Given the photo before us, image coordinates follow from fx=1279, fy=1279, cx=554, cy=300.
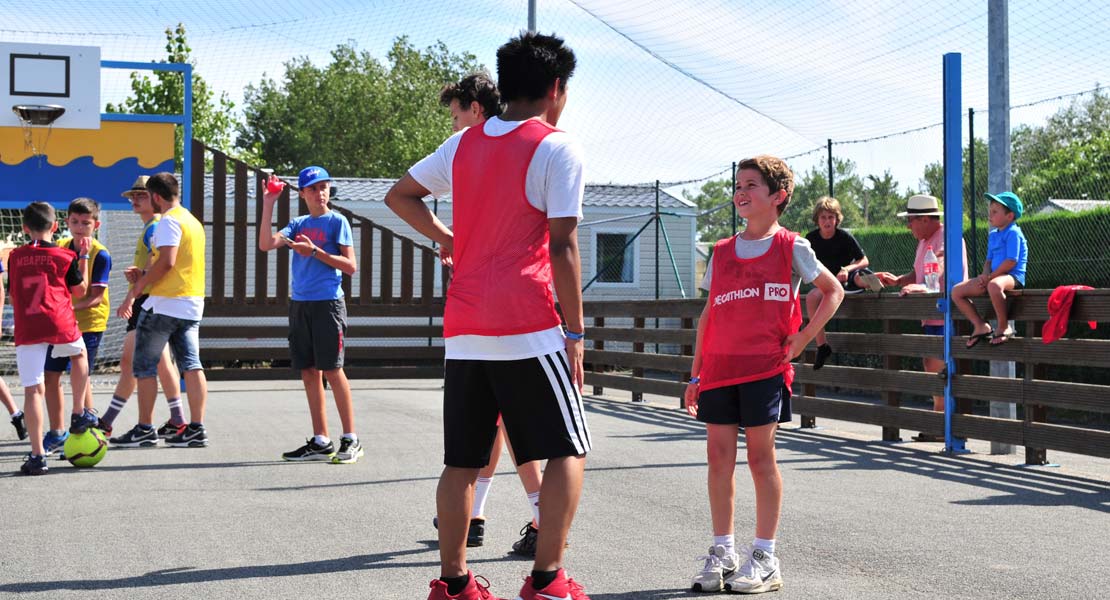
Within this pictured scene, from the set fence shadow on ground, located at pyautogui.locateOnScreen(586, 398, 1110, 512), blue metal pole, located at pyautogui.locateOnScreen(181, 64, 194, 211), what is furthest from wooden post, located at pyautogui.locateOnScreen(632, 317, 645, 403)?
blue metal pole, located at pyautogui.locateOnScreen(181, 64, 194, 211)

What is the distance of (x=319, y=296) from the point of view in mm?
8469

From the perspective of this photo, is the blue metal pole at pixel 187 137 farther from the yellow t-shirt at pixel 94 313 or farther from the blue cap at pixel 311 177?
the blue cap at pixel 311 177

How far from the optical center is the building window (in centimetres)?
2623

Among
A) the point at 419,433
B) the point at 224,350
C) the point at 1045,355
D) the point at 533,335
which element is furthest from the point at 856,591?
the point at 224,350

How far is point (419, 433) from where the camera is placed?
10.6 meters

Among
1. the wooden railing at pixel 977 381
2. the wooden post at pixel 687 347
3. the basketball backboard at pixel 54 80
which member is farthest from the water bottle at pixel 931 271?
the basketball backboard at pixel 54 80

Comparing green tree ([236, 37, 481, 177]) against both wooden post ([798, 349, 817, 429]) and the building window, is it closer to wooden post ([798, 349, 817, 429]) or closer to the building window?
the building window

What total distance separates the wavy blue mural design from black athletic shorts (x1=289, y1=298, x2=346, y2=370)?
9495mm

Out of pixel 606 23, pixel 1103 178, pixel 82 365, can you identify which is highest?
pixel 606 23

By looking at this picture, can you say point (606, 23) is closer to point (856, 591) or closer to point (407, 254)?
point (407, 254)

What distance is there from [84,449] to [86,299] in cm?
164

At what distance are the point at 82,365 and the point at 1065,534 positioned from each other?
20.3 feet

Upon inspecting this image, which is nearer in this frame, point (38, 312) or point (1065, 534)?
point (1065, 534)

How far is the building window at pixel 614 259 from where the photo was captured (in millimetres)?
26234
